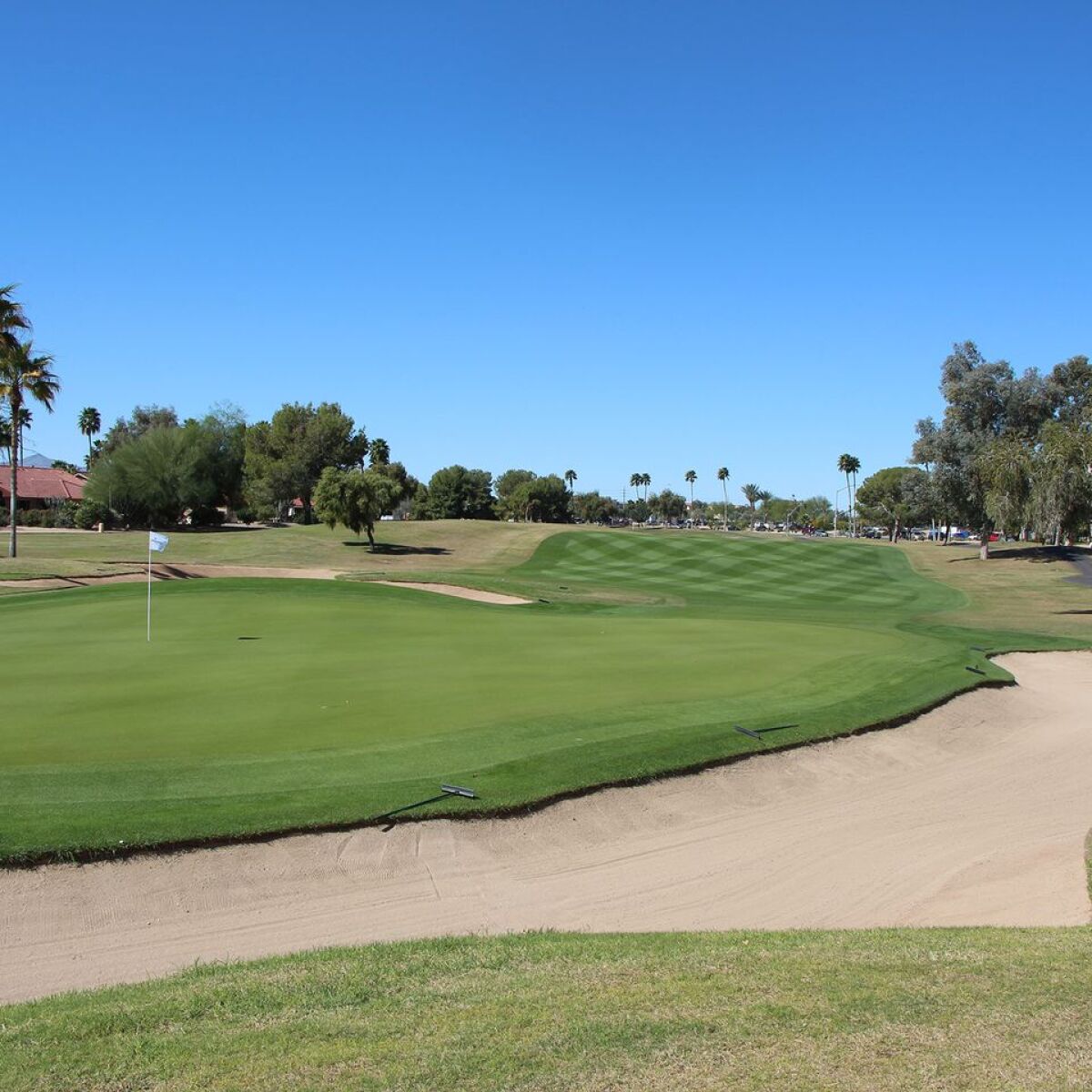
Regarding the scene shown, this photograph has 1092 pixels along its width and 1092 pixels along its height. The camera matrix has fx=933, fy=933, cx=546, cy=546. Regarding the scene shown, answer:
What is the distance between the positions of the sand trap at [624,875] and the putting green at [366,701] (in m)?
0.43

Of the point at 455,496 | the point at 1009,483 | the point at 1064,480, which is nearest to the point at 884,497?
the point at 455,496

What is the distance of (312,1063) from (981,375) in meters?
69.3

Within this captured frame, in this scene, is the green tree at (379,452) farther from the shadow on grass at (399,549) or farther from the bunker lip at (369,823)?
the bunker lip at (369,823)

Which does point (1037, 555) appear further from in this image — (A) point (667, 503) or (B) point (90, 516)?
(A) point (667, 503)

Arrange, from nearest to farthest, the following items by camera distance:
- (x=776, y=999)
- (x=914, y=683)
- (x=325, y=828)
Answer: (x=776, y=999), (x=325, y=828), (x=914, y=683)

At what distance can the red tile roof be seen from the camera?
97562mm

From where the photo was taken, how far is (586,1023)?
5516mm

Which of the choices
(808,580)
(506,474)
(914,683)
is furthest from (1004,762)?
(506,474)

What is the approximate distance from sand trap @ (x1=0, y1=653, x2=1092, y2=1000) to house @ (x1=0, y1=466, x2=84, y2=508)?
96340 mm

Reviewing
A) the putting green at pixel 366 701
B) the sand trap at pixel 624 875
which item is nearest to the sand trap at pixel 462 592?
the putting green at pixel 366 701

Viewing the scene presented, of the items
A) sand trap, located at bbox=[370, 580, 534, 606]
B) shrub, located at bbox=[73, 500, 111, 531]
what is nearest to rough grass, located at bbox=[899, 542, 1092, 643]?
sand trap, located at bbox=[370, 580, 534, 606]

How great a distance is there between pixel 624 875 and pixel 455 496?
119 metres

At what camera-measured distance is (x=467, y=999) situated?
6.18m

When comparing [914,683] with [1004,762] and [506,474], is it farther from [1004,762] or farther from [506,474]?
[506,474]
